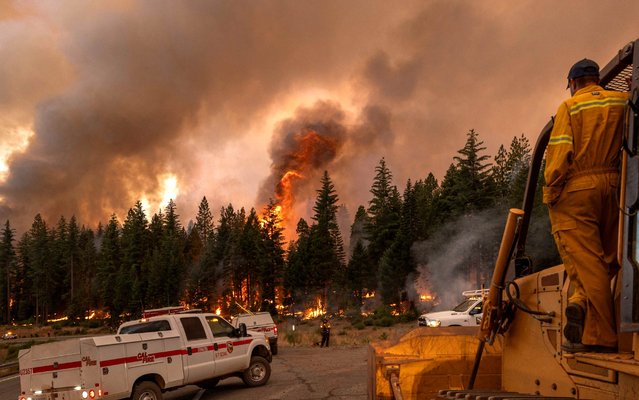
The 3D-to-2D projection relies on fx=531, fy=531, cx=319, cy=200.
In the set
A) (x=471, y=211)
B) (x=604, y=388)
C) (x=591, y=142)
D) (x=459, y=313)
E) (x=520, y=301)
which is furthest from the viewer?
(x=471, y=211)

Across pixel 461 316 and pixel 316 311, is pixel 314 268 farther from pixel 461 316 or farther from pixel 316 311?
pixel 461 316

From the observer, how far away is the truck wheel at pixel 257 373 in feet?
43.3

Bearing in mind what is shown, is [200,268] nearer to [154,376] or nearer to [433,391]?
[154,376]

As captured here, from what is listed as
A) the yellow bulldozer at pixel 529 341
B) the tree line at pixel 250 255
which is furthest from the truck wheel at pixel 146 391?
the tree line at pixel 250 255

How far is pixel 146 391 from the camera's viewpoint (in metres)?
10.0

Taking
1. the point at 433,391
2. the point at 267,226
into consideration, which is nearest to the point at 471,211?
the point at 267,226

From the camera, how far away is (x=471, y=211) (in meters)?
48.9

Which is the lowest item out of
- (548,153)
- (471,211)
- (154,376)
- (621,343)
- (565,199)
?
(154,376)

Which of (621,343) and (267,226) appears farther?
(267,226)

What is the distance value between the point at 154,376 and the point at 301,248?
63.1 m

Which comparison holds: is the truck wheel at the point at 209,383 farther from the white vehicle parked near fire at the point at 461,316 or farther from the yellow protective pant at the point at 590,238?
the yellow protective pant at the point at 590,238

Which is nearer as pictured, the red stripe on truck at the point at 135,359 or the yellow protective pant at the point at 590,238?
the yellow protective pant at the point at 590,238

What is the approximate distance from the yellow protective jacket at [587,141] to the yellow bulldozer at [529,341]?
10.0 inches

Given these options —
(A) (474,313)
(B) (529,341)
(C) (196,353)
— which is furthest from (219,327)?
(A) (474,313)
